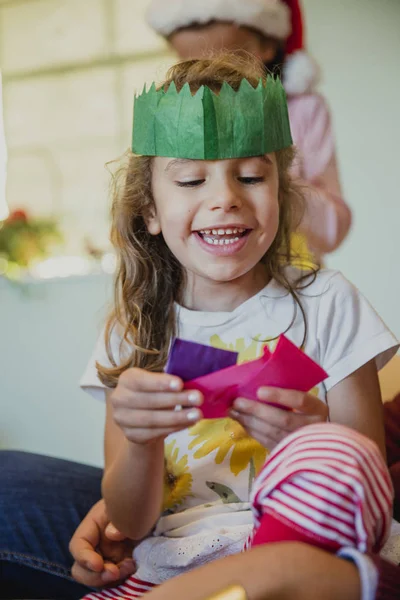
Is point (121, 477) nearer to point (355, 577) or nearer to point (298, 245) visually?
point (355, 577)

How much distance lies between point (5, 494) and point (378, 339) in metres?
0.65

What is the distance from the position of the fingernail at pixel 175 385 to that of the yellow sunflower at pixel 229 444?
0.91 feet

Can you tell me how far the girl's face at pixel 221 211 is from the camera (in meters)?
0.97

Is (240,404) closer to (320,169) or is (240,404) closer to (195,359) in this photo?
(195,359)

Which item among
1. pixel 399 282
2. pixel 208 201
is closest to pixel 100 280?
pixel 399 282

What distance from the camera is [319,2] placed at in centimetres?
285

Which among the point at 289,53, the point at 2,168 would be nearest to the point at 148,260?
the point at 289,53

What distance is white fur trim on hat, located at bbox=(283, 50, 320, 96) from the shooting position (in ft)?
6.39

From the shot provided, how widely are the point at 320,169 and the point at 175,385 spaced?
130cm

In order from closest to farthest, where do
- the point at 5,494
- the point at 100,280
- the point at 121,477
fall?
1. the point at 121,477
2. the point at 5,494
3. the point at 100,280

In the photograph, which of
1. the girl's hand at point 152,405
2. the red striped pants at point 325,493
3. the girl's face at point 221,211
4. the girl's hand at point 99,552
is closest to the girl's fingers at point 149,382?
the girl's hand at point 152,405

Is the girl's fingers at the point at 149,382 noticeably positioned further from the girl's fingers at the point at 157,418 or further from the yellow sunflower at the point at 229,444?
the yellow sunflower at the point at 229,444

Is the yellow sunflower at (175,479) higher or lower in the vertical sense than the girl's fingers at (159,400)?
lower

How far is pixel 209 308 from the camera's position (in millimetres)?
1114
